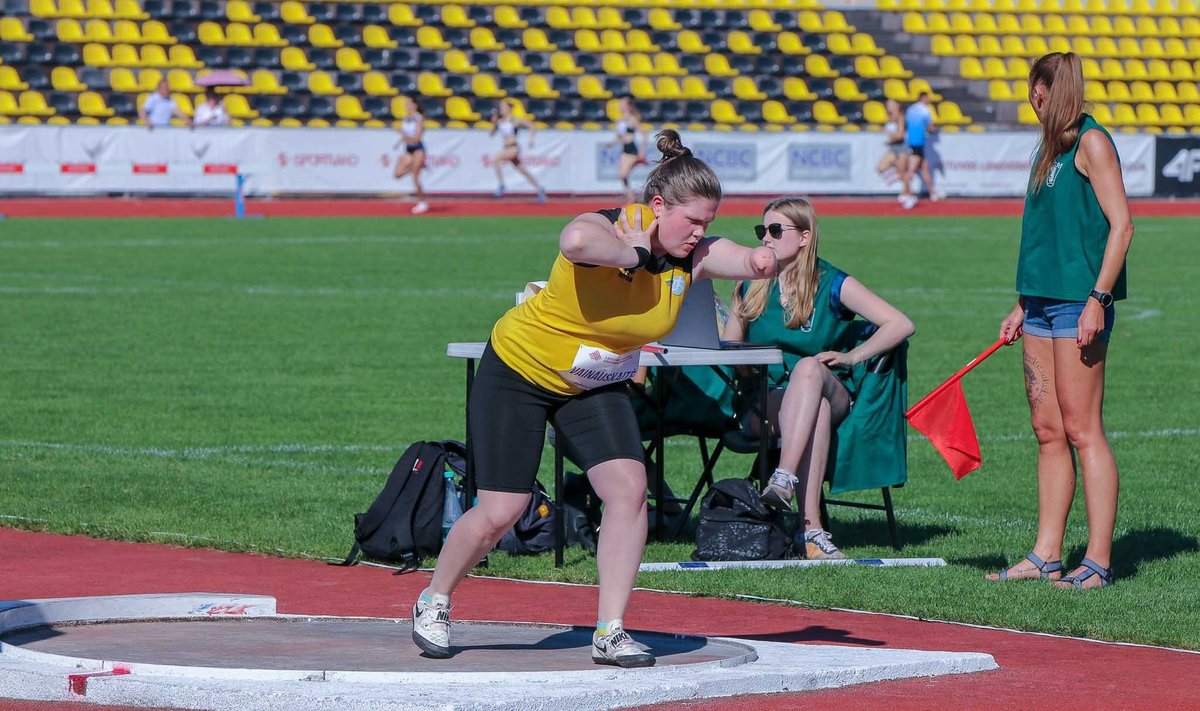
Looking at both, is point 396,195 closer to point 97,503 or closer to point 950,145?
point 950,145

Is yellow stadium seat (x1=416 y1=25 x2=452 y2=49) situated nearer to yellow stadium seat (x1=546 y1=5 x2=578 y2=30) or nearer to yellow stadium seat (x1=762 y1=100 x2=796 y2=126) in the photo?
yellow stadium seat (x1=546 y1=5 x2=578 y2=30)

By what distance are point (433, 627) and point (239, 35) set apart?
33432 mm

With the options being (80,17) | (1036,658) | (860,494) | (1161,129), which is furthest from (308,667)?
(1161,129)

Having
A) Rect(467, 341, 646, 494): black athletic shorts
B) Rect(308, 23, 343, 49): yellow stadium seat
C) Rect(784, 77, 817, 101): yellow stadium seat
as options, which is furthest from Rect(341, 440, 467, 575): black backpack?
Rect(784, 77, 817, 101): yellow stadium seat

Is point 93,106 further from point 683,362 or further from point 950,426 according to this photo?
point 950,426

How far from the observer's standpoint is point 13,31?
35656 millimetres

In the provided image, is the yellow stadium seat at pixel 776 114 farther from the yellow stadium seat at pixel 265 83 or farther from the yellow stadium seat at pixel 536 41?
the yellow stadium seat at pixel 265 83

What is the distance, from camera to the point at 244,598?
251 inches

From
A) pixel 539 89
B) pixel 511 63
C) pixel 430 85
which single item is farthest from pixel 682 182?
pixel 511 63

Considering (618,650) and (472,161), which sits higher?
(472,161)

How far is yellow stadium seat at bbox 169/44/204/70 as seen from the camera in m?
36.5

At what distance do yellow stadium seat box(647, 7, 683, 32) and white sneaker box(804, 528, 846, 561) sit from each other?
117ft

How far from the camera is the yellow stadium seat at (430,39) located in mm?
39562

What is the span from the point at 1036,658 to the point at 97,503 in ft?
15.9
